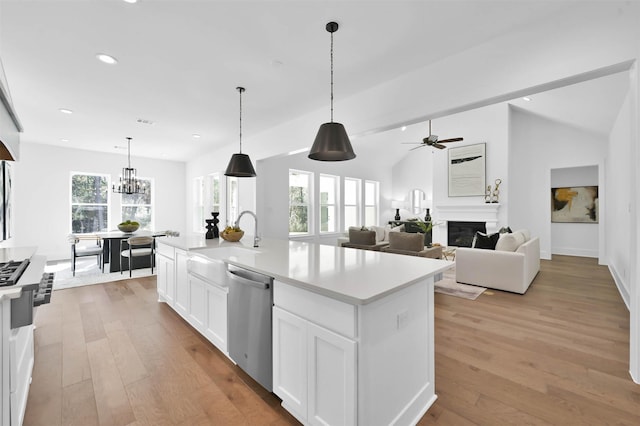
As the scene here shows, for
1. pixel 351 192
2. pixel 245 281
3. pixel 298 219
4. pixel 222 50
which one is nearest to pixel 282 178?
pixel 298 219

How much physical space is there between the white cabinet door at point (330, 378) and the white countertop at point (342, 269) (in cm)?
23

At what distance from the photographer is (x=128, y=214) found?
762 centimetres

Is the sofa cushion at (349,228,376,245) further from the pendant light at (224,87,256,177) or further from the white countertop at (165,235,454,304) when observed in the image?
the pendant light at (224,87,256,177)

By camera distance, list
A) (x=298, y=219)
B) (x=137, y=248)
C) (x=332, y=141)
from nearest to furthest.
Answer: (x=332, y=141) → (x=137, y=248) → (x=298, y=219)

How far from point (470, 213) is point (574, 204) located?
273 cm

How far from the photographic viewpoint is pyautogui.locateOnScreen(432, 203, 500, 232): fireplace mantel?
6.32 metres

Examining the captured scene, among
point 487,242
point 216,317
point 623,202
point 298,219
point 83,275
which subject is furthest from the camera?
point 298,219

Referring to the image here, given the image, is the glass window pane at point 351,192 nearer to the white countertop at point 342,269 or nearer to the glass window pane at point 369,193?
the glass window pane at point 369,193

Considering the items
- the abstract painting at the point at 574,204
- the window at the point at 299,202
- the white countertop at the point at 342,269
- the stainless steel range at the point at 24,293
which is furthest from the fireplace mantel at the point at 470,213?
the stainless steel range at the point at 24,293

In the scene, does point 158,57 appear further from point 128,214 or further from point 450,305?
point 128,214

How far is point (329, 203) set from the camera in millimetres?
8070

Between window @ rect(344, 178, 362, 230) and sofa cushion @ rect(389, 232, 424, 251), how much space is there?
3.79 m

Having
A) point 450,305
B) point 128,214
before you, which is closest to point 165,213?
point 128,214

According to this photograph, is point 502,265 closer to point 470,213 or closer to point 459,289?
point 459,289
